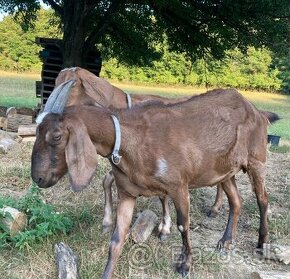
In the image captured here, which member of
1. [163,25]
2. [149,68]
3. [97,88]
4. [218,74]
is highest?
[163,25]

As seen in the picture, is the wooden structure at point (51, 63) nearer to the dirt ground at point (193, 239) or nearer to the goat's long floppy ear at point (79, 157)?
the dirt ground at point (193, 239)

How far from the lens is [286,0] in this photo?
1015 cm

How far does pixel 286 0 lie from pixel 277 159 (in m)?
3.23

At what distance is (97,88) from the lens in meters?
5.05

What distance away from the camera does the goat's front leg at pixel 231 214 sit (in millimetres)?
4863

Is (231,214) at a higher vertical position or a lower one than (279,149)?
higher

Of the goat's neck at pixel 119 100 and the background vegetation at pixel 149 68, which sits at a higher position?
the goat's neck at pixel 119 100

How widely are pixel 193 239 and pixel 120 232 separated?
120 centimetres

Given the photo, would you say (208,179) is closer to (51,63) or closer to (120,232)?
(120,232)

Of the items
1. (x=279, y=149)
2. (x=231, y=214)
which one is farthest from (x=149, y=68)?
(x=231, y=214)

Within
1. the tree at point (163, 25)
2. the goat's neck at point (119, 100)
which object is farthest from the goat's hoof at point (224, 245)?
the tree at point (163, 25)

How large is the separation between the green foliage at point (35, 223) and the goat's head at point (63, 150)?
41.8 inches

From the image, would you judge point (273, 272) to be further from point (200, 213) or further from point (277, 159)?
point (277, 159)

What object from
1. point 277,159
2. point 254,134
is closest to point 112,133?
point 254,134
